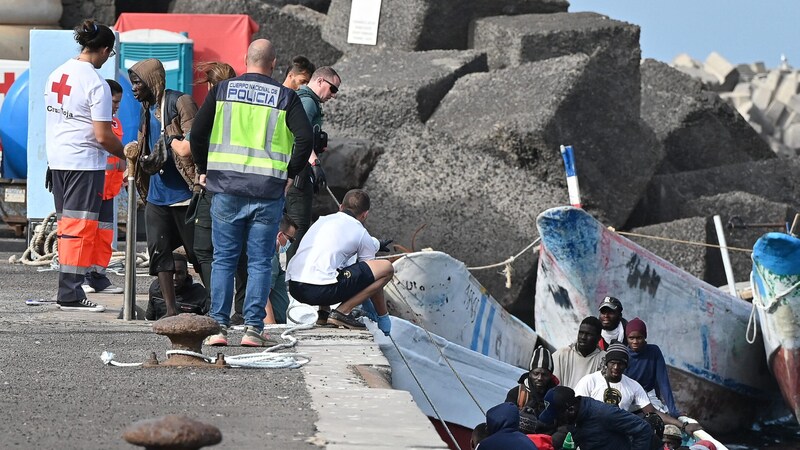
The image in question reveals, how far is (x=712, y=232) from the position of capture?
51.3 feet

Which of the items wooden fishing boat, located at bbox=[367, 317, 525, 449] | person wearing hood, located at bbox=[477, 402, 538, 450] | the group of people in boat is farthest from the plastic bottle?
wooden fishing boat, located at bbox=[367, 317, 525, 449]

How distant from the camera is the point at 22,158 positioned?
14625mm

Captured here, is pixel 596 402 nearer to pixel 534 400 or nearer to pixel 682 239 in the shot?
pixel 534 400

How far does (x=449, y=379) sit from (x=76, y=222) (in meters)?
2.75

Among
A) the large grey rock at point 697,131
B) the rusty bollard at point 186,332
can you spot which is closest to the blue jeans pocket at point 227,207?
the rusty bollard at point 186,332

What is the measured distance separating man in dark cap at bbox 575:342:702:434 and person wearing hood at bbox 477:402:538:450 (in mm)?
1661

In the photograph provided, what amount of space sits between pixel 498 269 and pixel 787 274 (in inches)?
116

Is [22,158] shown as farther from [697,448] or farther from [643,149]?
[697,448]

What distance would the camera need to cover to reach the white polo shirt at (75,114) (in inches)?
→ 342

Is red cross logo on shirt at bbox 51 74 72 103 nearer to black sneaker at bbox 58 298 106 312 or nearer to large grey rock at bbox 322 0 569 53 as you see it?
black sneaker at bbox 58 298 106 312

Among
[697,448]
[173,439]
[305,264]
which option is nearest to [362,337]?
[305,264]

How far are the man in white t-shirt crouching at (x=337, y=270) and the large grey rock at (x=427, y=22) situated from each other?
1016cm

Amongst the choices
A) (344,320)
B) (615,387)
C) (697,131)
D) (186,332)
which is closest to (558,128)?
(697,131)

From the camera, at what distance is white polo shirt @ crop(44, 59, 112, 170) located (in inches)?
342
